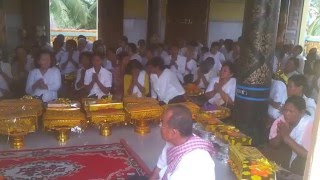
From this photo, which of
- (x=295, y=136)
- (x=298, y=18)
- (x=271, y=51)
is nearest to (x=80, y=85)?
(x=271, y=51)

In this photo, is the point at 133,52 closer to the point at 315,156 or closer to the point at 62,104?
the point at 62,104

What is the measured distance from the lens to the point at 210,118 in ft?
17.4

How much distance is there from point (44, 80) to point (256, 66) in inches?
125

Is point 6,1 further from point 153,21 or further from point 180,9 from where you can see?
point 180,9

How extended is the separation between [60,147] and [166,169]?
2549 mm

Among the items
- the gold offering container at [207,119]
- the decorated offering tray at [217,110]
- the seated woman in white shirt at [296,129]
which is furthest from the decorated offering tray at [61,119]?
the seated woman in white shirt at [296,129]

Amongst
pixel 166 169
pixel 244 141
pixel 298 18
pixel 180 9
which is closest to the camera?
pixel 166 169

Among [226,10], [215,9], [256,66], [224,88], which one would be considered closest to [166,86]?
[224,88]

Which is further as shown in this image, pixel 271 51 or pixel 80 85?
pixel 80 85

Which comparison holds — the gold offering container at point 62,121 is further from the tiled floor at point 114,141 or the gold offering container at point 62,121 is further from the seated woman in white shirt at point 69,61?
the seated woman in white shirt at point 69,61

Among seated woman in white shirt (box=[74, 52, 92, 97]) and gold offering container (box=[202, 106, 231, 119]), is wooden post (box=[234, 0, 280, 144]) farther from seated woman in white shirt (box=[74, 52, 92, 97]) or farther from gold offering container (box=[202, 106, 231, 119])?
seated woman in white shirt (box=[74, 52, 92, 97])

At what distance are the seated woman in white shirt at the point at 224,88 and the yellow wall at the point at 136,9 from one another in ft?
22.4

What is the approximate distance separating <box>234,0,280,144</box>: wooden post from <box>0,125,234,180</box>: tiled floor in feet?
3.71

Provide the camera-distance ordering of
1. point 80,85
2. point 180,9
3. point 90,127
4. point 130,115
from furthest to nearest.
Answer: point 180,9 < point 80,85 < point 90,127 < point 130,115
